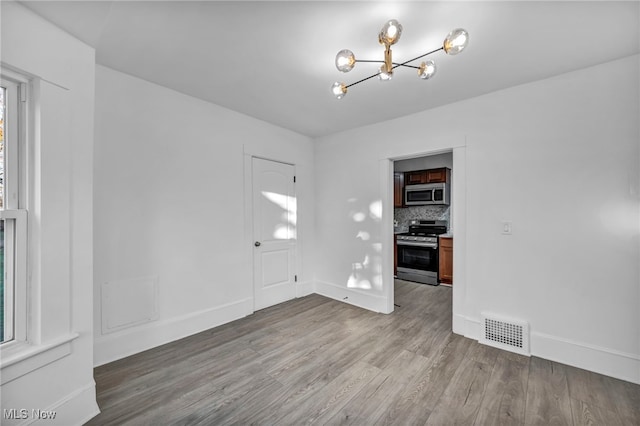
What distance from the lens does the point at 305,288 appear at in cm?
415

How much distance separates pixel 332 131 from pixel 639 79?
3.05 meters

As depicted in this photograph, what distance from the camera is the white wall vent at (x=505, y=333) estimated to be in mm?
2443

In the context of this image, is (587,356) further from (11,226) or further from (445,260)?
(11,226)

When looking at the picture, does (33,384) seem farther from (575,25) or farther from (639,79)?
(639,79)

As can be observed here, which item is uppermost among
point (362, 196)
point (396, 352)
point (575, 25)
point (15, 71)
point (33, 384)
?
point (575, 25)

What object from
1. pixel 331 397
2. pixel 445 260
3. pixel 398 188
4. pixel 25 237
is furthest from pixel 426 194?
pixel 25 237

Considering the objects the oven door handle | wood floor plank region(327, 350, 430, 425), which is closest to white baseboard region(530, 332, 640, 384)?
wood floor plank region(327, 350, 430, 425)

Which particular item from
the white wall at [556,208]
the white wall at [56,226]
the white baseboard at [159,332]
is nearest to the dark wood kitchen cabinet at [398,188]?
the white wall at [556,208]

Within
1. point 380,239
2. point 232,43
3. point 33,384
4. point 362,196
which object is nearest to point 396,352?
point 380,239

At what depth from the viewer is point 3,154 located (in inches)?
56.1

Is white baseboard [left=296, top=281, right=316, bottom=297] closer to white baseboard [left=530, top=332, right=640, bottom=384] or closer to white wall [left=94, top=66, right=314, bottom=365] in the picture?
white wall [left=94, top=66, right=314, bottom=365]

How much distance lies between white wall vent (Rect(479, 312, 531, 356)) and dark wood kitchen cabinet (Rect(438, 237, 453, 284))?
204 cm

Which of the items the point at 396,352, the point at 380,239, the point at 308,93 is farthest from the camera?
the point at 380,239

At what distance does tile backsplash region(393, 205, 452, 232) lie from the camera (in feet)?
17.5
